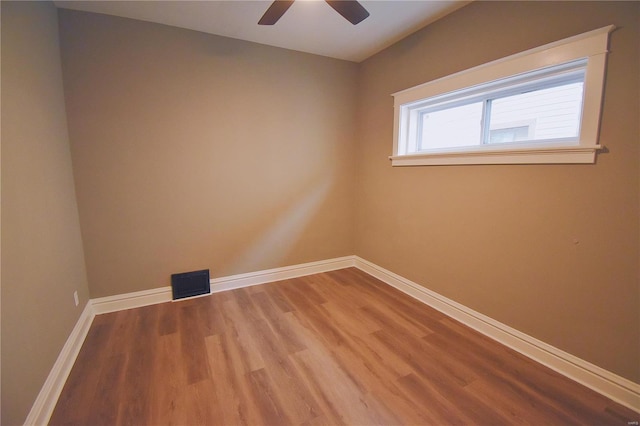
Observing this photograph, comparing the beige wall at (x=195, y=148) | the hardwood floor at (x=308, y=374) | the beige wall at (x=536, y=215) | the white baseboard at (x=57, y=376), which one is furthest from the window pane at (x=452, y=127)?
the white baseboard at (x=57, y=376)

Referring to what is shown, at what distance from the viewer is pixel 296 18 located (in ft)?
7.57

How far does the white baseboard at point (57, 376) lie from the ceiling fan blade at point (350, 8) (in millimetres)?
2677

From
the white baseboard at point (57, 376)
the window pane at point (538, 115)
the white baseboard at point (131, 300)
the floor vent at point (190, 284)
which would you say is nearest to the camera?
the white baseboard at point (57, 376)

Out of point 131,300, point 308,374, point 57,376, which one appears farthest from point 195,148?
point 308,374

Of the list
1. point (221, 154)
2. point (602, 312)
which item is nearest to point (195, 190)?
point (221, 154)

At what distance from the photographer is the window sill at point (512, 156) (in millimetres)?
1566

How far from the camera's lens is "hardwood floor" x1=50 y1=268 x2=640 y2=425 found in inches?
56.1

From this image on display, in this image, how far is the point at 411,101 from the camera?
8.69 ft

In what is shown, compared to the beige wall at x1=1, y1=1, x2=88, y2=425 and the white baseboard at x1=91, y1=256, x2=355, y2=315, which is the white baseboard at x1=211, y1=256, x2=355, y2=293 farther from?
the beige wall at x1=1, y1=1, x2=88, y2=425

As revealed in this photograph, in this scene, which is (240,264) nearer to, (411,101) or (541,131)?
(411,101)

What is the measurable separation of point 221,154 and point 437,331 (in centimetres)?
256

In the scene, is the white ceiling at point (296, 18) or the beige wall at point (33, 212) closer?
the beige wall at point (33, 212)

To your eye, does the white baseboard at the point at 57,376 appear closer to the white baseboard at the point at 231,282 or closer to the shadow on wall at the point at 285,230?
the white baseboard at the point at 231,282

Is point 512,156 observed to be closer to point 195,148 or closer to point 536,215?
point 536,215
